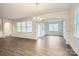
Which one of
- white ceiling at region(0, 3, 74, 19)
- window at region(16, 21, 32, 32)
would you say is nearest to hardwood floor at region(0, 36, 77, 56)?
window at region(16, 21, 32, 32)

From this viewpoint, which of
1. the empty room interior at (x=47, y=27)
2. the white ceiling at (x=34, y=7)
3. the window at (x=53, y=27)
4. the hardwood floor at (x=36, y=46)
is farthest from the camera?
the hardwood floor at (x=36, y=46)

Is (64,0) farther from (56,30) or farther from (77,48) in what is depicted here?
(77,48)

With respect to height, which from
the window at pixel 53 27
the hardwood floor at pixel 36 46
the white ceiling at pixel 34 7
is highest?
the white ceiling at pixel 34 7

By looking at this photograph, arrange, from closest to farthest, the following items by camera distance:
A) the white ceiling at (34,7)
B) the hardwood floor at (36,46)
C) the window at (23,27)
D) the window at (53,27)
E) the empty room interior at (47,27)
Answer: the white ceiling at (34,7), the empty room interior at (47,27), the window at (53,27), the hardwood floor at (36,46), the window at (23,27)

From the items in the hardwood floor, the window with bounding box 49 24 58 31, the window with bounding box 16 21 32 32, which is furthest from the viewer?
the window with bounding box 16 21 32 32

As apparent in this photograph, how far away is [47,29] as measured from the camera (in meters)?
3.93

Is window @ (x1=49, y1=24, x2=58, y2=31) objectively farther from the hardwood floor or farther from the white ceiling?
the white ceiling

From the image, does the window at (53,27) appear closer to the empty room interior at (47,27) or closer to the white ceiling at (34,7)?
the empty room interior at (47,27)

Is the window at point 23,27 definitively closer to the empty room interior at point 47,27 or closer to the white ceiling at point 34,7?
the empty room interior at point 47,27

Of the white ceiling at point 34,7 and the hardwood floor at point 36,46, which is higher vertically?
the white ceiling at point 34,7

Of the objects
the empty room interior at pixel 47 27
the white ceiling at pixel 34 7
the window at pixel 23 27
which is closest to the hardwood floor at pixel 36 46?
the empty room interior at pixel 47 27

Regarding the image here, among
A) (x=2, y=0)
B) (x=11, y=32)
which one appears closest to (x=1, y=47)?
(x=11, y=32)

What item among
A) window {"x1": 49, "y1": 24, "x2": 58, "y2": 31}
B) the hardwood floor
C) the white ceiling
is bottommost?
the hardwood floor

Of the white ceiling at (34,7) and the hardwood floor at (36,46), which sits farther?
the hardwood floor at (36,46)
